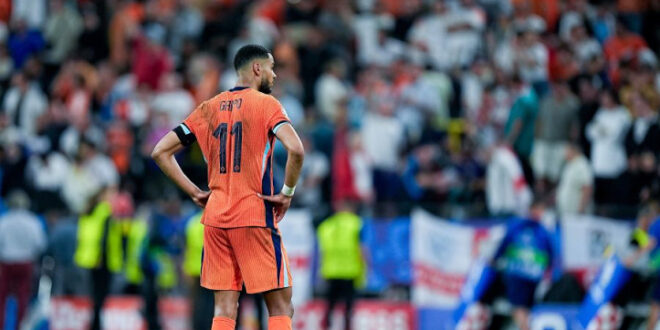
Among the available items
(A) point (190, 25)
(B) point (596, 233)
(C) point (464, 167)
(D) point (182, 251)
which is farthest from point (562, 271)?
(A) point (190, 25)

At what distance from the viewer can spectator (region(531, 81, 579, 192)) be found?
1839 cm

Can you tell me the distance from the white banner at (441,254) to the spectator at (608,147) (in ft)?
6.47

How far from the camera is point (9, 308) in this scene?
62.7ft

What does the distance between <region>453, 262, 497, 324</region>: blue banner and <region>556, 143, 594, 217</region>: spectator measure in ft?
8.08

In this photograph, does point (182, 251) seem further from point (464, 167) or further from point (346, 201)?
point (464, 167)

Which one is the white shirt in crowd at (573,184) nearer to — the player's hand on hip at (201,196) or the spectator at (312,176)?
the spectator at (312,176)

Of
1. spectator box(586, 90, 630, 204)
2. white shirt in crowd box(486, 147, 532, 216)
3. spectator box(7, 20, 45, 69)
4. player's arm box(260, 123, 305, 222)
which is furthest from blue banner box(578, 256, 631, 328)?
spectator box(7, 20, 45, 69)

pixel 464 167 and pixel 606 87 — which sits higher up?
pixel 606 87

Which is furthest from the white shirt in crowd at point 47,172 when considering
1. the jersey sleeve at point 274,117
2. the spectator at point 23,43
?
the jersey sleeve at point 274,117

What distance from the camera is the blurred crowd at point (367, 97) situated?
18000 mm

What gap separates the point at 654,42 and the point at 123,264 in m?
10.2

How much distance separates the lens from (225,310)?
8.68 metres

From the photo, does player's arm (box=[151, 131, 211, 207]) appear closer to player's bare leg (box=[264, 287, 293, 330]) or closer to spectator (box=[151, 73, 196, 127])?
player's bare leg (box=[264, 287, 293, 330])

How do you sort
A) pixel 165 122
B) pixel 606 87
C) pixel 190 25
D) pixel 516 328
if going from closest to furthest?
pixel 516 328 < pixel 606 87 < pixel 165 122 < pixel 190 25
